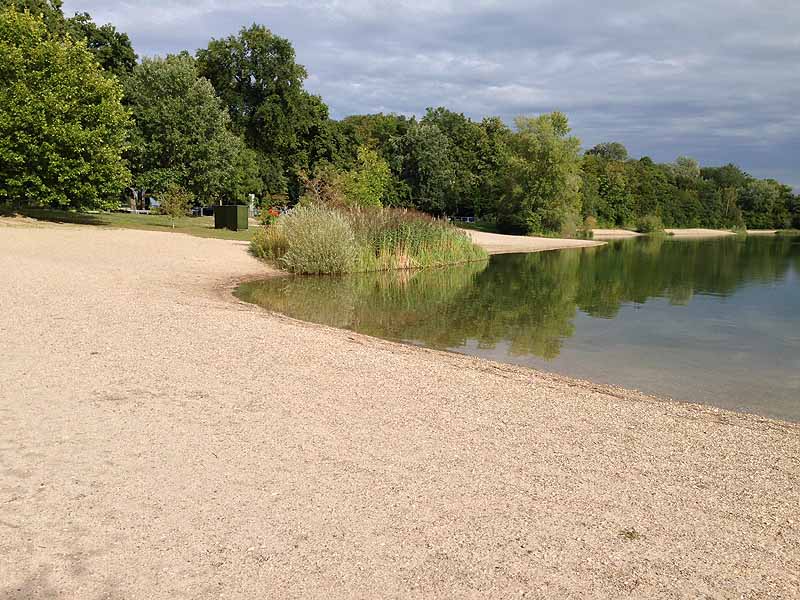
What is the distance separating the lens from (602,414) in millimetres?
6094

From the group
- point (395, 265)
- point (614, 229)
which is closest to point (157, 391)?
point (395, 265)

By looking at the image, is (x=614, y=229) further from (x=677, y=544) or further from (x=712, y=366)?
(x=677, y=544)

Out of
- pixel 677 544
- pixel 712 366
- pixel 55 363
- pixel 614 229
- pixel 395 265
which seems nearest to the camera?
pixel 677 544

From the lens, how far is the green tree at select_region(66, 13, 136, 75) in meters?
42.7

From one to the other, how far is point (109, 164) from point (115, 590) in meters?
29.2

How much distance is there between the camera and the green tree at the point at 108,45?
4269cm

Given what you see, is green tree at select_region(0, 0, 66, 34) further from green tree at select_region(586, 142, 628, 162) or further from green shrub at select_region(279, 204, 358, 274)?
green tree at select_region(586, 142, 628, 162)

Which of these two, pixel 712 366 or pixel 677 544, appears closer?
pixel 677 544

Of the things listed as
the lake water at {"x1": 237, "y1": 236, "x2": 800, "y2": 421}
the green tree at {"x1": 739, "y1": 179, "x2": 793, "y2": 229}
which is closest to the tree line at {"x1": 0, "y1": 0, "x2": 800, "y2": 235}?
the lake water at {"x1": 237, "y1": 236, "x2": 800, "y2": 421}

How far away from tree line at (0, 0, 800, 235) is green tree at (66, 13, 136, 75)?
117 mm

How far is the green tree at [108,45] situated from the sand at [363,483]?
4208 centimetres

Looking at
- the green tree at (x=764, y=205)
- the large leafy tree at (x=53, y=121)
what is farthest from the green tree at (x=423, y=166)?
the green tree at (x=764, y=205)

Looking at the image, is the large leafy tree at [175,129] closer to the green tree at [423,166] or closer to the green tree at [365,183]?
the green tree at [365,183]

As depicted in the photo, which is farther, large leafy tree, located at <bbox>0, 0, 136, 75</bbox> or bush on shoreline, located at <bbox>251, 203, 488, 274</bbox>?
large leafy tree, located at <bbox>0, 0, 136, 75</bbox>
